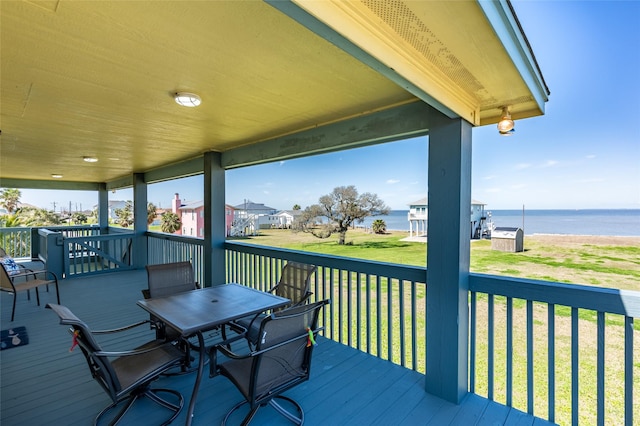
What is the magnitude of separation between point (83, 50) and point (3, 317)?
450 cm

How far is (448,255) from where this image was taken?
2283 millimetres

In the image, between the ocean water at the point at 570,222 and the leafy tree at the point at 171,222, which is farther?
the leafy tree at the point at 171,222

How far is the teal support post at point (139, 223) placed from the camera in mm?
7172

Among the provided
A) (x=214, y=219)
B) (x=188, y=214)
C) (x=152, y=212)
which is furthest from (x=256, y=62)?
(x=152, y=212)

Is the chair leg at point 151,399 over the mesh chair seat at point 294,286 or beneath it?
beneath

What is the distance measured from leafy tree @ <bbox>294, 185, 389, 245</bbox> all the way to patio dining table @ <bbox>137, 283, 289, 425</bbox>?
12647 mm

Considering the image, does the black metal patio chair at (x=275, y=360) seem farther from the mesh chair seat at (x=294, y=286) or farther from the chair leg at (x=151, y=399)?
the mesh chair seat at (x=294, y=286)

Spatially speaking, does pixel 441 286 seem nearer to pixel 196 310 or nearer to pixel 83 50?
pixel 196 310

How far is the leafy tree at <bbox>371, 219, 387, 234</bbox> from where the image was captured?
15.9 m

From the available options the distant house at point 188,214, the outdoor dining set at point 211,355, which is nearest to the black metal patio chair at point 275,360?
the outdoor dining set at point 211,355

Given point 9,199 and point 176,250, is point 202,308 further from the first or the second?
point 9,199

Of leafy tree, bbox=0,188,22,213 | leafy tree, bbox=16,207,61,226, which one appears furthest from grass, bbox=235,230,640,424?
leafy tree, bbox=0,188,22,213

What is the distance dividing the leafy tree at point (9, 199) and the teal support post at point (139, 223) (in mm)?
15541

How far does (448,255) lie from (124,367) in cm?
251
